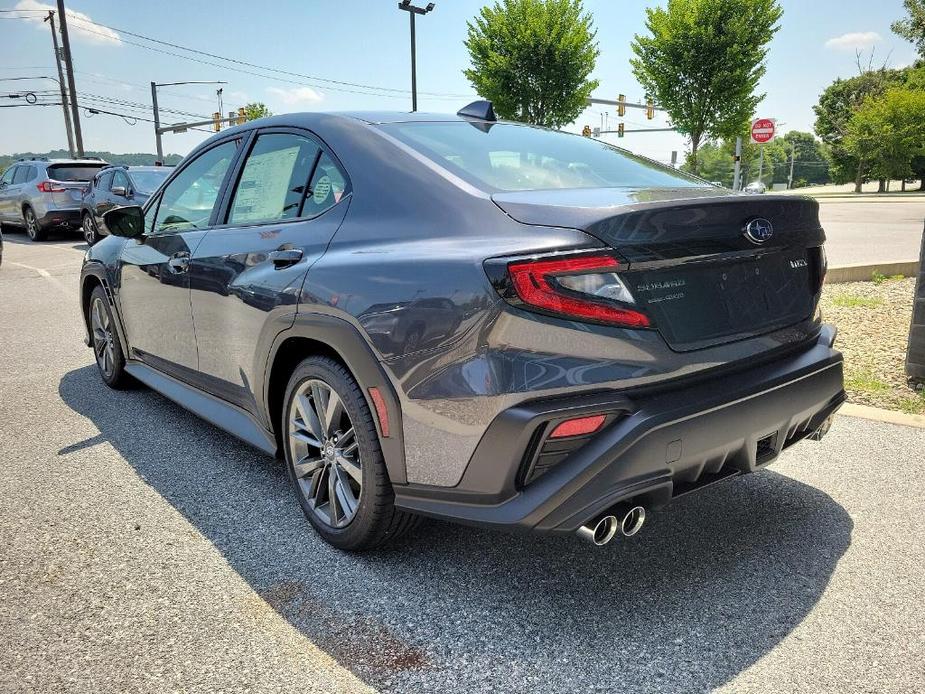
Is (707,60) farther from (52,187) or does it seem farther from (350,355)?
(350,355)

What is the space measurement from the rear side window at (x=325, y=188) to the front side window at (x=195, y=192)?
804 mm

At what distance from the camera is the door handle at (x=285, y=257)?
2.71 meters

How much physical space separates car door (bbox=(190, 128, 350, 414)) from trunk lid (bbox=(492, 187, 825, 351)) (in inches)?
33.1

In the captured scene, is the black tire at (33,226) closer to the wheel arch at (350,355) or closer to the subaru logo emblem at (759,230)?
the wheel arch at (350,355)

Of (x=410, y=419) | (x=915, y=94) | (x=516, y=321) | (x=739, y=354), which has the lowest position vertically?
(x=410, y=419)

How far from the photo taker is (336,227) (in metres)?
2.62

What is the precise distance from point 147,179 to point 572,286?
13757 millimetres

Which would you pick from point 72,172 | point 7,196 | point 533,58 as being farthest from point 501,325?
point 533,58

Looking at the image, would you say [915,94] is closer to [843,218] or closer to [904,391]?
[843,218]

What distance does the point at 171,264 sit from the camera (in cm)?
Result: 362

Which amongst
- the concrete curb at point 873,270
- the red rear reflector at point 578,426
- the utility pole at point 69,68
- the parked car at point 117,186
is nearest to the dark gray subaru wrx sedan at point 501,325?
the red rear reflector at point 578,426

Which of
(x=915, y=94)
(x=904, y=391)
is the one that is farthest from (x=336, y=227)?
(x=915, y=94)

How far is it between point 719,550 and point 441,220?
1584 mm

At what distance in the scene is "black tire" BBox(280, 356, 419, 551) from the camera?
2.42 metres
